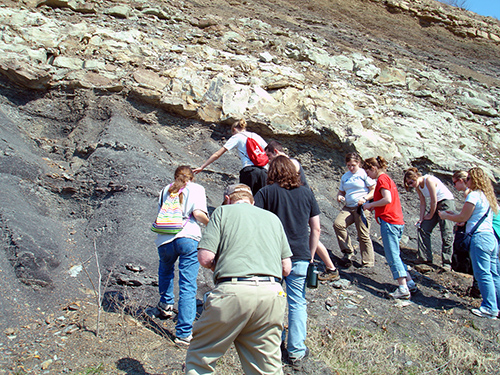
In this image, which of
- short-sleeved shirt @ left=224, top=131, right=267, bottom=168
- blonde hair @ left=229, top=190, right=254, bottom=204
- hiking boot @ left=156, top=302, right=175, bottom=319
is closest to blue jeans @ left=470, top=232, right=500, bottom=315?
short-sleeved shirt @ left=224, top=131, right=267, bottom=168

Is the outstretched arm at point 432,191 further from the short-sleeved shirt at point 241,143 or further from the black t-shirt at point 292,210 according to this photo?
the black t-shirt at point 292,210

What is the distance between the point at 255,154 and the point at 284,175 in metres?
1.67

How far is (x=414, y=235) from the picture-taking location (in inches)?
269

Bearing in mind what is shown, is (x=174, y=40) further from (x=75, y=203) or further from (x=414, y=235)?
(x=414, y=235)

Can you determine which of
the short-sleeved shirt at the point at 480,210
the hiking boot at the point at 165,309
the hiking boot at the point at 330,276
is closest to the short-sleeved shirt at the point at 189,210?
the hiking boot at the point at 165,309

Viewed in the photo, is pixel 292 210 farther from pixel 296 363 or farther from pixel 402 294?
pixel 402 294

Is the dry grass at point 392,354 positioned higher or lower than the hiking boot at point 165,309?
higher

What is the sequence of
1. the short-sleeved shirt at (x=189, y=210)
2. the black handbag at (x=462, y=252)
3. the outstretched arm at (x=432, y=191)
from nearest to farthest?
the short-sleeved shirt at (x=189, y=210) → the black handbag at (x=462, y=252) → the outstretched arm at (x=432, y=191)

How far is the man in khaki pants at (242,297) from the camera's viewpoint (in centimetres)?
221

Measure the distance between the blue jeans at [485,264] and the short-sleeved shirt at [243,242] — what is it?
9.45ft

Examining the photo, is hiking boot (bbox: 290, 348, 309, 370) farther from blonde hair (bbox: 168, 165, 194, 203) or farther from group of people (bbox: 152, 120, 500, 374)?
blonde hair (bbox: 168, 165, 194, 203)

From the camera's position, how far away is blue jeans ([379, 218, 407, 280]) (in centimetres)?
450

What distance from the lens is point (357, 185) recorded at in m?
5.18

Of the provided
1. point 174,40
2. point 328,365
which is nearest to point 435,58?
point 174,40
